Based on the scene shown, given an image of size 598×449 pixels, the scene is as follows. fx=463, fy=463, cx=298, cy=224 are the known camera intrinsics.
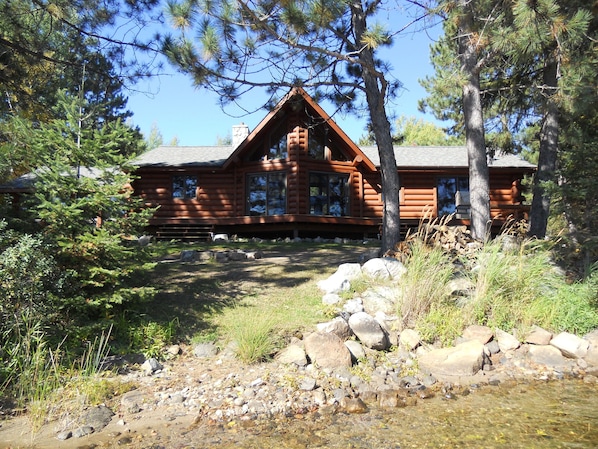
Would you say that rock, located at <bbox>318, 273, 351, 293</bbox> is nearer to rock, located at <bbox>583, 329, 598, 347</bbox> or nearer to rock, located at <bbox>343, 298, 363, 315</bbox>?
rock, located at <bbox>343, 298, 363, 315</bbox>

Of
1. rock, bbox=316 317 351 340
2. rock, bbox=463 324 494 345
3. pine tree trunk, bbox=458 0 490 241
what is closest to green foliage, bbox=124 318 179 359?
rock, bbox=316 317 351 340

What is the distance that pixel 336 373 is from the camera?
5.75m

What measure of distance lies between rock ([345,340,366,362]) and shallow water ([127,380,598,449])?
A: 109cm

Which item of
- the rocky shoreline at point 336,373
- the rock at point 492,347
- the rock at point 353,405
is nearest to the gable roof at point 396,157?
the rock at point 492,347

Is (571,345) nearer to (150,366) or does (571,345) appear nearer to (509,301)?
(509,301)

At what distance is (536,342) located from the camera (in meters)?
6.70

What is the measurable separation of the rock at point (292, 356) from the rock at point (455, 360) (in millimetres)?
1584

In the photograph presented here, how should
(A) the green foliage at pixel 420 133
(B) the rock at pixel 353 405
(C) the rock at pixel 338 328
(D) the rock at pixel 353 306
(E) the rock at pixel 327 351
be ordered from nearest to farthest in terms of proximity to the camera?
(B) the rock at pixel 353 405
(E) the rock at pixel 327 351
(C) the rock at pixel 338 328
(D) the rock at pixel 353 306
(A) the green foliage at pixel 420 133

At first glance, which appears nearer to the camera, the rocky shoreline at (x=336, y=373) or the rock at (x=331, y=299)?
the rocky shoreline at (x=336, y=373)

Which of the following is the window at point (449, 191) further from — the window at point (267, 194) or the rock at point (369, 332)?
the rock at point (369, 332)

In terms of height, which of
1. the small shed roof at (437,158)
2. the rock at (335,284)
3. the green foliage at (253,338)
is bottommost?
the green foliage at (253,338)

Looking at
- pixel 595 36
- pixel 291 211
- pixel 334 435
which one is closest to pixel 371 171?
pixel 291 211

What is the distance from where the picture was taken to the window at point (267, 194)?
57.8 feet

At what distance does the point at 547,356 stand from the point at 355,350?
2722 mm
